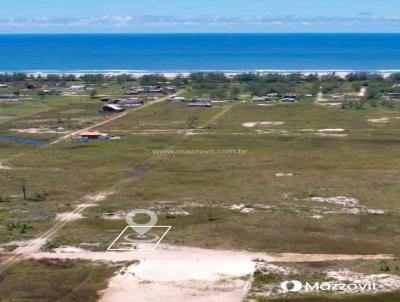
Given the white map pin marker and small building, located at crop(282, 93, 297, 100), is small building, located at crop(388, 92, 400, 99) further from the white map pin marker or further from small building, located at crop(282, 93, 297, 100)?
the white map pin marker

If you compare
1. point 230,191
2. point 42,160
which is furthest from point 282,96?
point 230,191

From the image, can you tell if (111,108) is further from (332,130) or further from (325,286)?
(325,286)

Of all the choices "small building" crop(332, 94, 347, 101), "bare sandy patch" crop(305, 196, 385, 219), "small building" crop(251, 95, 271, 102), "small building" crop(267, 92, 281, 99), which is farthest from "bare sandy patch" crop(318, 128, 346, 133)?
"small building" crop(267, 92, 281, 99)

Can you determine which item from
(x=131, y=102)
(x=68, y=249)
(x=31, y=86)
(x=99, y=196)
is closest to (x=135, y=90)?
(x=131, y=102)

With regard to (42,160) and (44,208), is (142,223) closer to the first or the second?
(44,208)

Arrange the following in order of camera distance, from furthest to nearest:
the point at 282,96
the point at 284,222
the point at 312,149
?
1. the point at 282,96
2. the point at 312,149
3. the point at 284,222
